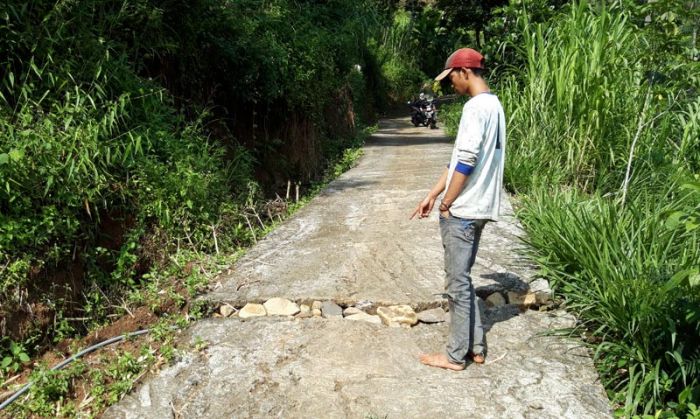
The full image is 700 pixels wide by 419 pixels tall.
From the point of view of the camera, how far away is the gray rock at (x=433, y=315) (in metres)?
3.55

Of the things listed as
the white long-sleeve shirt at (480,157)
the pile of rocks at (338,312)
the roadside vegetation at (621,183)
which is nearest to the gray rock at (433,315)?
the pile of rocks at (338,312)

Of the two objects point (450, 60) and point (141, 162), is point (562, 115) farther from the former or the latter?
point (141, 162)

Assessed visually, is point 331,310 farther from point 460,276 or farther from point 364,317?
point 460,276

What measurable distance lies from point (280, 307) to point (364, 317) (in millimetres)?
540

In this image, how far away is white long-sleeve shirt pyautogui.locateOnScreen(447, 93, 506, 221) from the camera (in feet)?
9.00

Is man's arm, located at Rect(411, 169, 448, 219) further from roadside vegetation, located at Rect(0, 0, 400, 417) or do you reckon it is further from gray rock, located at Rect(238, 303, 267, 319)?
roadside vegetation, located at Rect(0, 0, 400, 417)

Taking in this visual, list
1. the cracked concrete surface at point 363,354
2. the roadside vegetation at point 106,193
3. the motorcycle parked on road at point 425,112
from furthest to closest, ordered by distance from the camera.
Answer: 1. the motorcycle parked on road at point 425,112
2. the roadside vegetation at point 106,193
3. the cracked concrete surface at point 363,354

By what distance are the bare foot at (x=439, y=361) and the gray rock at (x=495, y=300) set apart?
88 centimetres

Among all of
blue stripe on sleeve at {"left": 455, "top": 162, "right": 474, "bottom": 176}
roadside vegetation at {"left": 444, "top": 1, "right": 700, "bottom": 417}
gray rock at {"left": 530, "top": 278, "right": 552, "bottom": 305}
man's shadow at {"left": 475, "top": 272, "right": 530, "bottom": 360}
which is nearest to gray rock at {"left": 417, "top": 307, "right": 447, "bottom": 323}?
man's shadow at {"left": 475, "top": 272, "right": 530, "bottom": 360}

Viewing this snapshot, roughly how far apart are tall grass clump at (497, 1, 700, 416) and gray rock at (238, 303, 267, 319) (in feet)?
6.17

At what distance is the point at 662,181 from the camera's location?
4.84 meters

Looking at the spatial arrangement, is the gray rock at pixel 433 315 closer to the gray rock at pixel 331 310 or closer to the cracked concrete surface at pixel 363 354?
the cracked concrete surface at pixel 363 354

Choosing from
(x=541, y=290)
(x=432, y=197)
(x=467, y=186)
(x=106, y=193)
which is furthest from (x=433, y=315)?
(x=106, y=193)

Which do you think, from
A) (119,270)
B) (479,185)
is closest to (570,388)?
(479,185)
